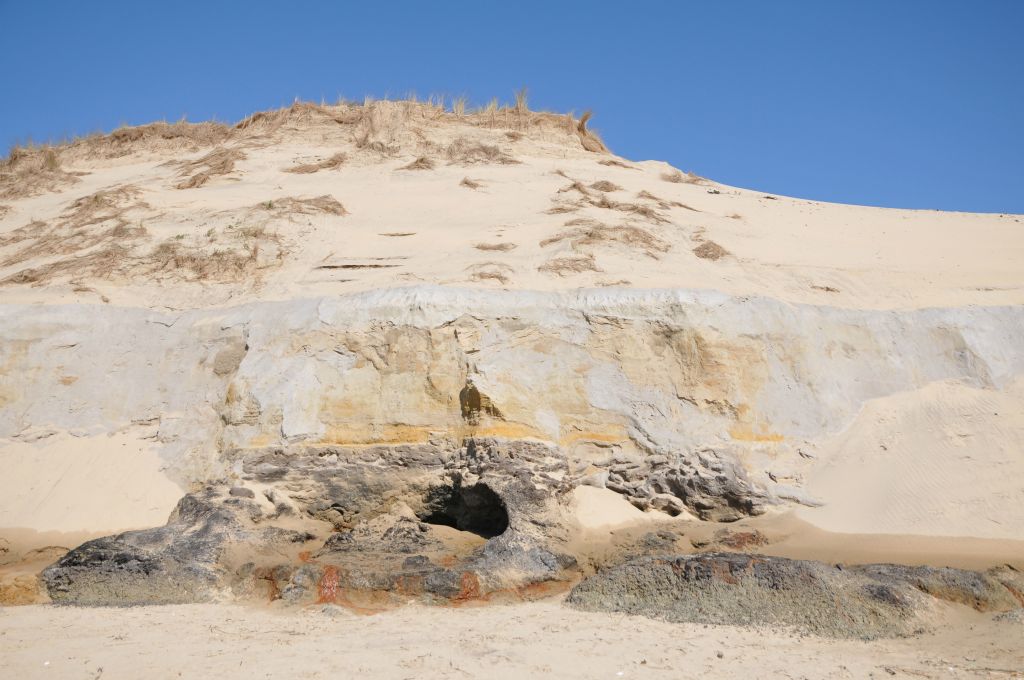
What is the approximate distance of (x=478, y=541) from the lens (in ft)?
28.1

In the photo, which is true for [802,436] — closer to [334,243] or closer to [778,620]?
[778,620]

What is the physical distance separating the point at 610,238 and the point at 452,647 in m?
7.00

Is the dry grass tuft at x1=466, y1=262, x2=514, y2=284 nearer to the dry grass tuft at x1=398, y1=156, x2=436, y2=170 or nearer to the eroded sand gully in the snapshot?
the eroded sand gully

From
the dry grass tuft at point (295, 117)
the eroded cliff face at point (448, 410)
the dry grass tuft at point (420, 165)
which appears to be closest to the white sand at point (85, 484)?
the eroded cliff face at point (448, 410)

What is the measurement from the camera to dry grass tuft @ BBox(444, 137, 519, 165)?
667 inches

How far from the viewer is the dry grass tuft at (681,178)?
17.3 m

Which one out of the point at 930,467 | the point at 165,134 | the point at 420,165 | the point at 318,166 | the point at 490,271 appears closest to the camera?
the point at 930,467

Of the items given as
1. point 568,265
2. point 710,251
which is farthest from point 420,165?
point 710,251

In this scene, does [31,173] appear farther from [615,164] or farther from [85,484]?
[615,164]

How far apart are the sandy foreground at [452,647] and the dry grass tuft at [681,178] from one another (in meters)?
12.2

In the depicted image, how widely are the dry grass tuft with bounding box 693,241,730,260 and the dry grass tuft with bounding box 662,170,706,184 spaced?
220 inches

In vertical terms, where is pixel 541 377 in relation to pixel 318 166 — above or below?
below

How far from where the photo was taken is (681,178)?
17.6 m

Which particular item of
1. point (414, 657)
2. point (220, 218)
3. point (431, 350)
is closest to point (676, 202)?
point (431, 350)
